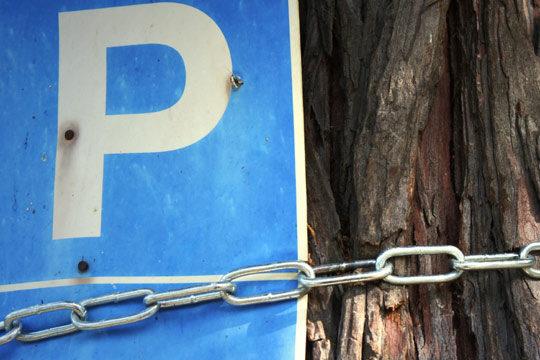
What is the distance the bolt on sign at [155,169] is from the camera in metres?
1.21

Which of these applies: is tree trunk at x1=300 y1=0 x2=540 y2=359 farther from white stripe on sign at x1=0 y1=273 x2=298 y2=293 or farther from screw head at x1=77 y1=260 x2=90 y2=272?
screw head at x1=77 y1=260 x2=90 y2=272

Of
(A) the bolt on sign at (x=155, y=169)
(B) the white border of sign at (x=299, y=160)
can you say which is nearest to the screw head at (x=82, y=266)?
(A) the bolt on sign at (x=155, y=169)

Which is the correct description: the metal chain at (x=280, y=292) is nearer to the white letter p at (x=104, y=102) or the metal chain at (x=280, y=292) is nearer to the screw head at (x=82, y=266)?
the screw head at (x=82, y=266)

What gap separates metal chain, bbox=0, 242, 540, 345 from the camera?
1140 mm

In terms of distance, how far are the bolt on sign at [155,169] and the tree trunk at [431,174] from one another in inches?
4.6

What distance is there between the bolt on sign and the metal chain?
0.03m

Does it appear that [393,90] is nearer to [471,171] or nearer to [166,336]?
[471,171]

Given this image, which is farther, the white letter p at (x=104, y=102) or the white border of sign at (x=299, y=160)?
the white letter p at (x=104, y=102)

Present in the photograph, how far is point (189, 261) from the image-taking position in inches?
48.3

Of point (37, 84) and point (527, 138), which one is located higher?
point (37, 84)

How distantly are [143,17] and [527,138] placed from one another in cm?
100

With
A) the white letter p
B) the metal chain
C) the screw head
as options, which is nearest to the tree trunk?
the metal chain

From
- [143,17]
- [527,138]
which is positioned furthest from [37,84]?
[527,138]

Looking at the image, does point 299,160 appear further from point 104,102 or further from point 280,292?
point 104,102
